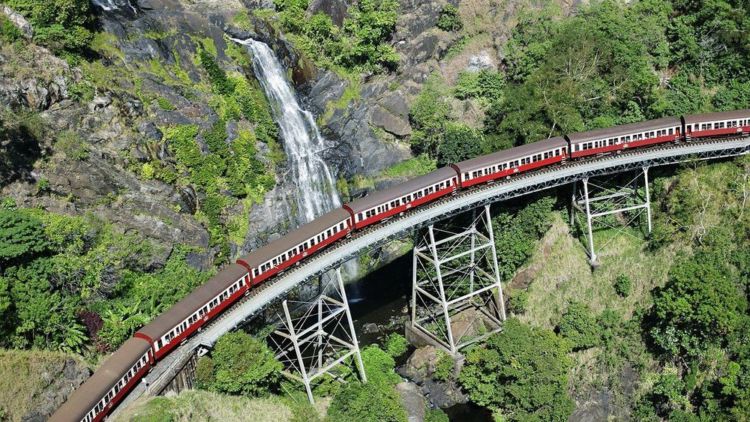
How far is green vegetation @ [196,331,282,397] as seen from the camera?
128ft

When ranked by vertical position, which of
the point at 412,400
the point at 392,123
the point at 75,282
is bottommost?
the point at 412,400

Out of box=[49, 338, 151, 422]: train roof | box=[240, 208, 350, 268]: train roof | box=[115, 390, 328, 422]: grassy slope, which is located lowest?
box=[115, 390, 328, 422]: grassy slope

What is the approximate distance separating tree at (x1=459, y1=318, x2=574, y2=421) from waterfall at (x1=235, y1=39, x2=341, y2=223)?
20.8 metres

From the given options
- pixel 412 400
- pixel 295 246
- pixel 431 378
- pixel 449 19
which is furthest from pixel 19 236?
pixel 449 19

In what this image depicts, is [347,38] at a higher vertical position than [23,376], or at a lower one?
higher

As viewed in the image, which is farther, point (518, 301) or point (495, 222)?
point (495, 222)

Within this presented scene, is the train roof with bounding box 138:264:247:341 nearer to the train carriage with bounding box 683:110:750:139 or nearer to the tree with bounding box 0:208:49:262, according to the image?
the tree with bounding box 0:208:49:262

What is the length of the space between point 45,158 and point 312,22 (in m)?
30.1

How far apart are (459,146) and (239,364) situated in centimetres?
2987

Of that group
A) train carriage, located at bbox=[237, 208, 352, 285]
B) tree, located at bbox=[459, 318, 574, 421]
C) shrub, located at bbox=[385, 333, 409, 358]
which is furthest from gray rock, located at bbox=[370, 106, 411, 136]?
tree, located at bbox=[459, 318, 574, 421]

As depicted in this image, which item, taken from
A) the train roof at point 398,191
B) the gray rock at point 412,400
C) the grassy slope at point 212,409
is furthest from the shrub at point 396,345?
the train roof at point 398,191

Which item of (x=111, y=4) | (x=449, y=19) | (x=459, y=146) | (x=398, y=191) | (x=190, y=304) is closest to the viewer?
(x=190, y=304)

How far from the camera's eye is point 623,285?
48.2m

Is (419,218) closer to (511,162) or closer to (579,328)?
(511,162)
